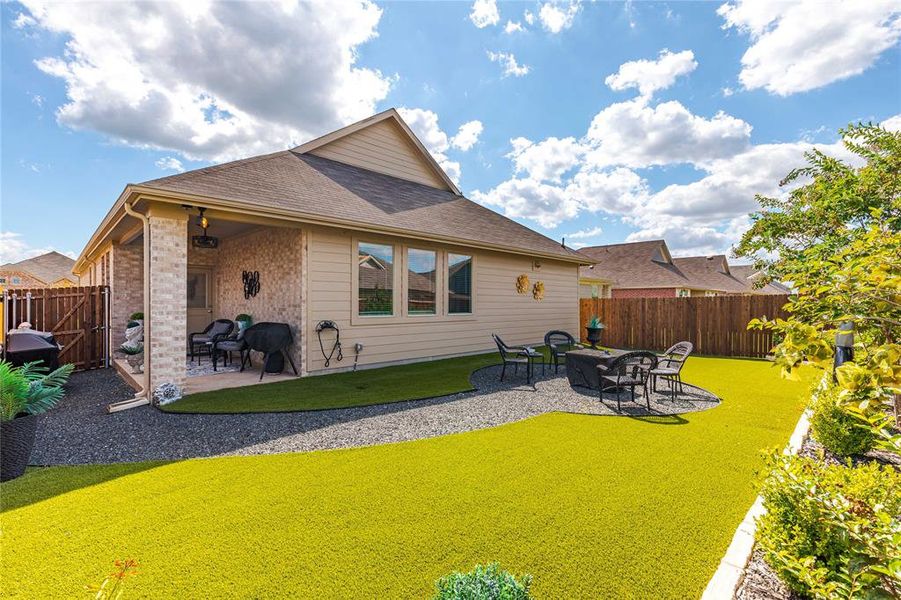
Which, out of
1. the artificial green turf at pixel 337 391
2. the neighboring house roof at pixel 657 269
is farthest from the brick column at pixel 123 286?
the neighboring house roof at pixel 657 269

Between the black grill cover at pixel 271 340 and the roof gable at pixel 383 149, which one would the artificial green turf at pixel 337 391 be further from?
the roof gable at pixel 383 149

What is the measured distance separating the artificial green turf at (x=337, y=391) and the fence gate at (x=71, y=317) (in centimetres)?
539

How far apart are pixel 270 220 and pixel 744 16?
31.2 feet

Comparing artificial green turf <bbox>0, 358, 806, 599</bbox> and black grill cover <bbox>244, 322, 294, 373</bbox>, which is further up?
black grill cover <bbox>244, 322, 294, 373</bbox>

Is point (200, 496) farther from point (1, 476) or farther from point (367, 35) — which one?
point (367, 35)

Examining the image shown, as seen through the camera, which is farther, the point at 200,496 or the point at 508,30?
the point at 508,30

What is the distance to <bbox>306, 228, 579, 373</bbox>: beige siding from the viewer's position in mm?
7898

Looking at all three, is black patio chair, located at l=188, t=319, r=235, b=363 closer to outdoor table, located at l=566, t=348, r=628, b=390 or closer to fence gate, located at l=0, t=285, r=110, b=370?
fence gate, located at l=0, t=285, r=110, b=370

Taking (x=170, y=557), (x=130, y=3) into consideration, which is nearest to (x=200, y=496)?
(x=170, y=557)

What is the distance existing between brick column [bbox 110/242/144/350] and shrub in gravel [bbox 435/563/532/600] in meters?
12.0

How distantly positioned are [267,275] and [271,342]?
1969mm

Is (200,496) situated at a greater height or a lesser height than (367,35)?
lesser

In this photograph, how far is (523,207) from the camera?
79.0ft

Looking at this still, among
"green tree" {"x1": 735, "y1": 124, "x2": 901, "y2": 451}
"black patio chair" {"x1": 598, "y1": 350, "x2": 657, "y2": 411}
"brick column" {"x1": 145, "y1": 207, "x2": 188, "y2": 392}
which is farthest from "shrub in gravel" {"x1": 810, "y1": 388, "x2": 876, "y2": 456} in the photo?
"brick column" {"x1": 145, "y1": 207, "x2": 188, "y2": 392}
